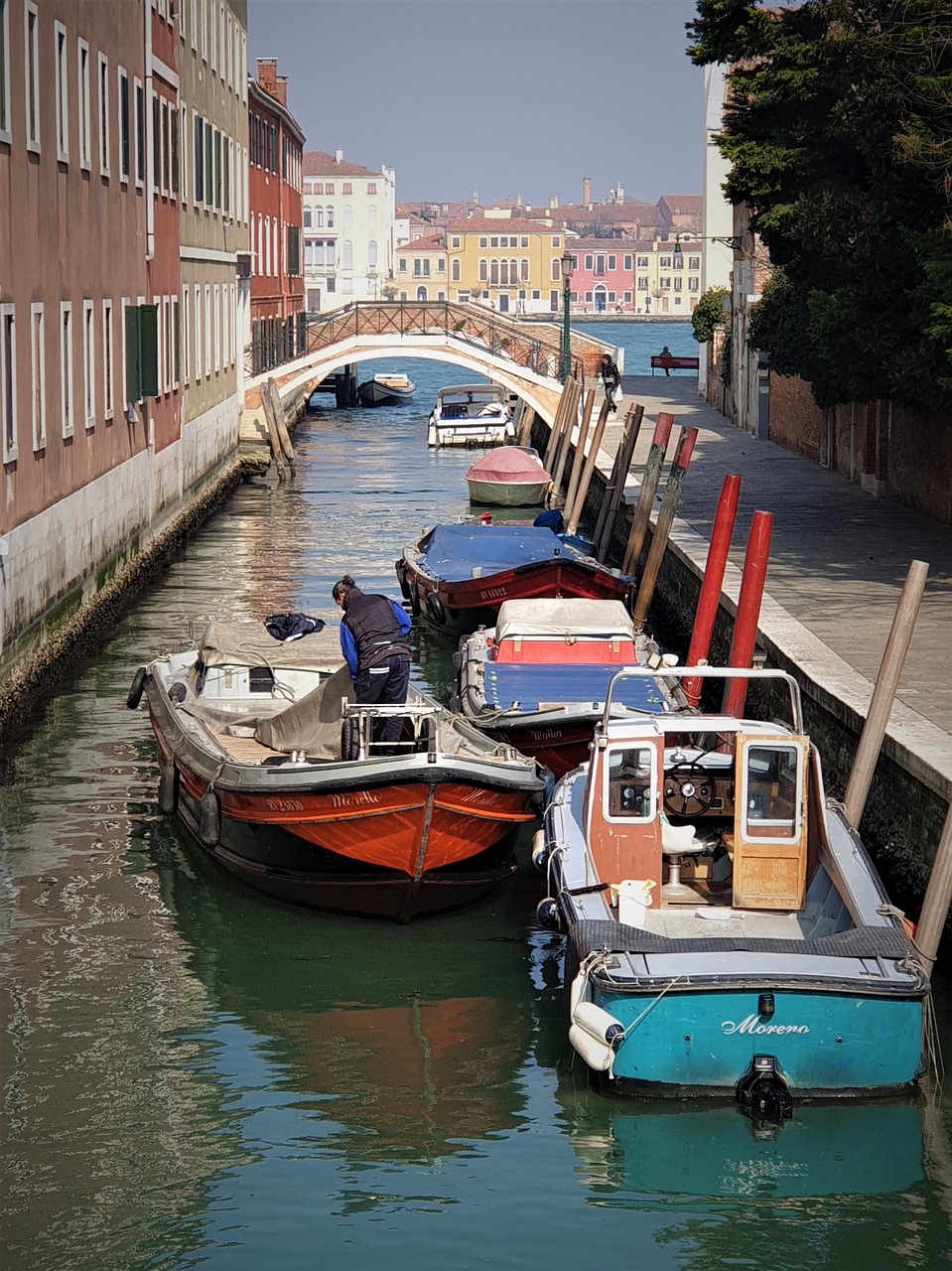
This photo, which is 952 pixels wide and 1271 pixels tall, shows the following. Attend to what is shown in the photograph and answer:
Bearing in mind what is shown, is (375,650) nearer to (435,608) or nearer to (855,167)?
(435,608)

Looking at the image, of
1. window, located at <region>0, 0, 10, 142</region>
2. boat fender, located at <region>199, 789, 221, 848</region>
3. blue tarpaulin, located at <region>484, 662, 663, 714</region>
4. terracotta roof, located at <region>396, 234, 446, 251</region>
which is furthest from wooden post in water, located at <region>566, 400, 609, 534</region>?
terracotta roof, located at <region>396, 234, 446, 251</region>

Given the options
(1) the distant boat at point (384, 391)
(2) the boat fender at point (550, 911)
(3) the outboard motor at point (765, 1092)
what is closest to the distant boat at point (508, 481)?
(2) the boat fender at point (550, 911)

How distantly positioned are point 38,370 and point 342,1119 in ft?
34.9

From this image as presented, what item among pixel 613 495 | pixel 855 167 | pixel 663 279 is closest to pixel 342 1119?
pixel 855 167

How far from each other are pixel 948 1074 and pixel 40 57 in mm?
13079

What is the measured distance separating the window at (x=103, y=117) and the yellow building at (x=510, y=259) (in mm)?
139029

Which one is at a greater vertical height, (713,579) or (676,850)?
(713,579)

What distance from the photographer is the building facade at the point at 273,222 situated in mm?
46344

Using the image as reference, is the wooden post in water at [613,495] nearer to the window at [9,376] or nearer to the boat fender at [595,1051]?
the window at [9,376]

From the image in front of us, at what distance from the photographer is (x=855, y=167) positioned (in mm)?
19797

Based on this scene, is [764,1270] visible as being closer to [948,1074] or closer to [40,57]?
[948,1074]

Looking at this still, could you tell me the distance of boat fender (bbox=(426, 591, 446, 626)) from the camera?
20078 millimetres

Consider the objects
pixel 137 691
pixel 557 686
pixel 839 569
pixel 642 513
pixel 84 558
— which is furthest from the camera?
pixel 642 513

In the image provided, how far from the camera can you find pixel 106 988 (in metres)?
9.95
